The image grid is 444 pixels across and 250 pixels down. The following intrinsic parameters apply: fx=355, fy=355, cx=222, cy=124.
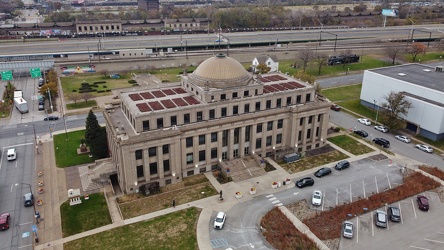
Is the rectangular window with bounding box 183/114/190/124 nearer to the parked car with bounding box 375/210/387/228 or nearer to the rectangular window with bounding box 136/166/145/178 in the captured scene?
the rectangular window with bounding box 136/166/145/178

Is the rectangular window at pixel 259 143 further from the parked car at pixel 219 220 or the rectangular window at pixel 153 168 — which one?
the rectangular window at pixel 153 168

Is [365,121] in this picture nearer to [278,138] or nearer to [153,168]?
[278,138]

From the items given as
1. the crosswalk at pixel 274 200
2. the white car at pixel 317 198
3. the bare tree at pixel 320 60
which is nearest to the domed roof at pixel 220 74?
the crosswalk at pixel 274 200

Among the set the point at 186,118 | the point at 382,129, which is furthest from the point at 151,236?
the point at 382,129

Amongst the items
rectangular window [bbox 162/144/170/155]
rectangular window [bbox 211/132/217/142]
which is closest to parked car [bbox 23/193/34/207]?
rectangular window [bbox 162/144/170/155]

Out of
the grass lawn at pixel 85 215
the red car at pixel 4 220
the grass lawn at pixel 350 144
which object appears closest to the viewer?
the red car at pixel 4 220

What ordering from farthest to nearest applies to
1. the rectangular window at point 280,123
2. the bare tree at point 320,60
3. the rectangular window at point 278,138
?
1. the bare tree at point 320,60
2. the rectangular window at point 278,138
3. the rectangular window at point 280,123

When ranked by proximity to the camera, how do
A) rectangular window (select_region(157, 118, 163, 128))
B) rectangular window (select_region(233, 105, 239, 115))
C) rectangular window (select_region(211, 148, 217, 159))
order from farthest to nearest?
rectangular window (select_region(233, 105, 239, 115)) < rectangular window (select_region(211, 148, 217, 159)) < rectangular window (select_region(157, 118, 163, 128))
